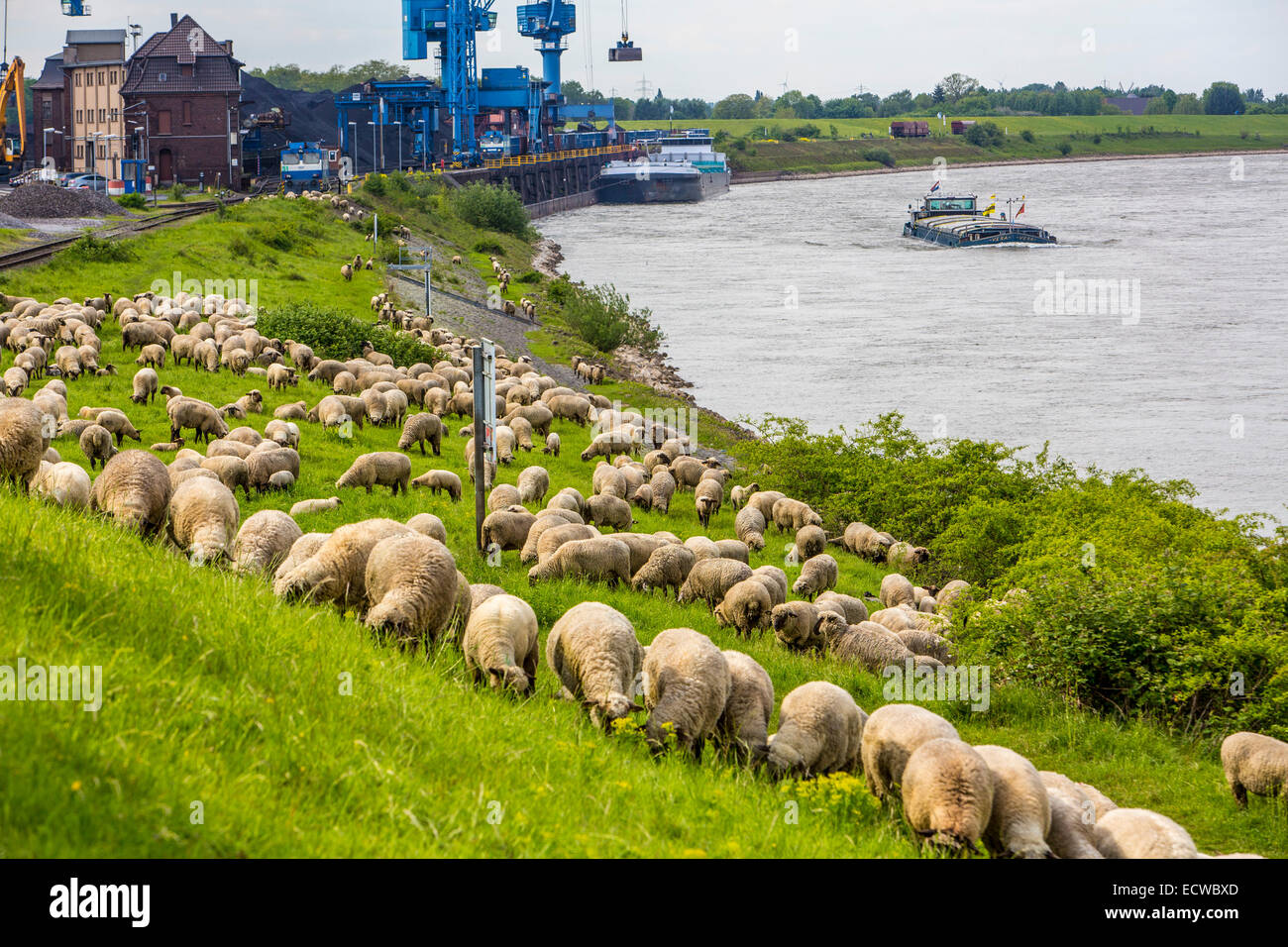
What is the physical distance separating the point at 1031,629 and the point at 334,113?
416ft

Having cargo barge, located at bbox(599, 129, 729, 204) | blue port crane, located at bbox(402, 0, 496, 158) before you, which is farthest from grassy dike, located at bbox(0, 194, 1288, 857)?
cargo barge, located at bbox(599, 129, 729, 204)

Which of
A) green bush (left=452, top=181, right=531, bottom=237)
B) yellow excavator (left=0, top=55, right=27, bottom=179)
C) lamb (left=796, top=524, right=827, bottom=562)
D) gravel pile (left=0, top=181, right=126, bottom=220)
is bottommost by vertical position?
lamb (left=796, top=524, right=827, bottom=562)

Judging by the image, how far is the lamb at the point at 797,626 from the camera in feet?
45.3

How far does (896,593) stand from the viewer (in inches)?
712

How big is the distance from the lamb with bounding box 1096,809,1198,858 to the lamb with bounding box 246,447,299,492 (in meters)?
13.2

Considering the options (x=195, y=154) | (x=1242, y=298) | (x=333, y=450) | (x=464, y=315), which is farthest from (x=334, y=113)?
(x=333, y=450)

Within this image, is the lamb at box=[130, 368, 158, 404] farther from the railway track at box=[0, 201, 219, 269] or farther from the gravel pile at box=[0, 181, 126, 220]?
the gravel pile at box=[0, 181, 126, 220]

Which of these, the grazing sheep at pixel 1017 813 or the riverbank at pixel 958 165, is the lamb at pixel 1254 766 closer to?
the grazing sheep at pixel 1017 813

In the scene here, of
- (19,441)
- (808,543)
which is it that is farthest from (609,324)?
(19,441)

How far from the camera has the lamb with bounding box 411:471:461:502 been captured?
20188mm

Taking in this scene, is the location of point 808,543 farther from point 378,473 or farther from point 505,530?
point 378,473

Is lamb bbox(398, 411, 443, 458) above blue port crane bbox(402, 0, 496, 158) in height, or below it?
below

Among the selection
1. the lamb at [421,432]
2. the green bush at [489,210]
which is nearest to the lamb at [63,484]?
the lamb at [421,432]
